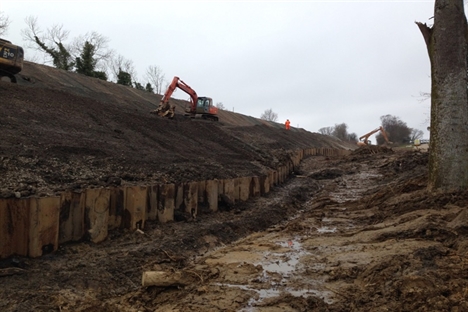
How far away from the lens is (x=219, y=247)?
688 cm

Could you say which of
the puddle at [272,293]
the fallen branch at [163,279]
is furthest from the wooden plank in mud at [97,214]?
the puddle at [272,293]

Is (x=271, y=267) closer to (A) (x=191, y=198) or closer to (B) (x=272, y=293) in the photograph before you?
(B) (x=272, y=293)

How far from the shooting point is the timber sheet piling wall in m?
4.73

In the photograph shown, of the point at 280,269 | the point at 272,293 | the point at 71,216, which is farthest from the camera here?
the point at 71,216

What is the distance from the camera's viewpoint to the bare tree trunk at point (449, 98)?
714 cm

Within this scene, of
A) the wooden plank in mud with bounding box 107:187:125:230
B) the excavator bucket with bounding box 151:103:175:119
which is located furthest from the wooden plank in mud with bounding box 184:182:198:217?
the excavator bucket with bounding box 151:103:175:119

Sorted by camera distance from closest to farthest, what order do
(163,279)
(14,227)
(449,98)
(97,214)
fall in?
(163,279) → (14,227) → (97,214) → (449,98)

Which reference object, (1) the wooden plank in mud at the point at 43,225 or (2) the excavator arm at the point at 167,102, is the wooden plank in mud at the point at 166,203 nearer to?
(1) the wooden plank in mud at the point at 43,225

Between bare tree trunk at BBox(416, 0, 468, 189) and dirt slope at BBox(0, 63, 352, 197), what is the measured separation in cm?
542

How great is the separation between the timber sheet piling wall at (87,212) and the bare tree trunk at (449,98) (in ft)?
14.5

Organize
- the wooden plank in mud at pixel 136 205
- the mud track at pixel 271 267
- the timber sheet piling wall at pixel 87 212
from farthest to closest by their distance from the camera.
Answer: the wooden plank in mud at pixel 136 205, the timber sheet piling wall at pixel 87 212, the mud track at pixel 271 267

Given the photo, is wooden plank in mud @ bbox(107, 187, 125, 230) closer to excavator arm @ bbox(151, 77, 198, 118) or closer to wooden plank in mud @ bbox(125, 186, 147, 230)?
wooden plank in mud @ bbox(125, 186, 147, 230)

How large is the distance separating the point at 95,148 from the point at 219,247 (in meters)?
4.32

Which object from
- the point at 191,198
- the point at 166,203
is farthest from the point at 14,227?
the point at 191,198
